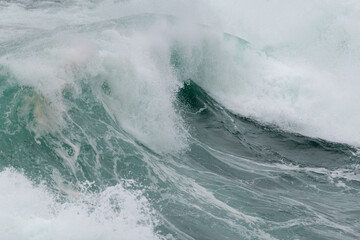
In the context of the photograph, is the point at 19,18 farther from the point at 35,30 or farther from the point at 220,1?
the point at 220,1

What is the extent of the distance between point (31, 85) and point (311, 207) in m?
6.24

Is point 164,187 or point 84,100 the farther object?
point 84,100

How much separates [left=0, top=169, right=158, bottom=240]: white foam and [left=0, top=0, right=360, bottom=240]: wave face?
0.07 feet

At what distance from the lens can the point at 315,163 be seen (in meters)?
11.4

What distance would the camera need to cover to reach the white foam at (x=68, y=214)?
6930 millimetres

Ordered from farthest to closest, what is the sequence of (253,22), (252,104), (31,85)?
(253,22) → (252,104) → (31,85)

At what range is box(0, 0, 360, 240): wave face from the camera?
793cm

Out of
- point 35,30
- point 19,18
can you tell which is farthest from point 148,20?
point 19,18

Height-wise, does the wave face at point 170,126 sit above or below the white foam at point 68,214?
above

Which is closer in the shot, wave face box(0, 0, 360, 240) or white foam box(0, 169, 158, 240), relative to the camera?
white foam box(0, 169, 158, 240)

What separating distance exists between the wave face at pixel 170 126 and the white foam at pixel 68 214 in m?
0.02

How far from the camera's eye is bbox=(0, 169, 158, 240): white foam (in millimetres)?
6930

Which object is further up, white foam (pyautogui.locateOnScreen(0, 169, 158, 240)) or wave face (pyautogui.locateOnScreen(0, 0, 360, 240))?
wave face (pyautogui.locateOnScreen(0, 0, 360, 240))

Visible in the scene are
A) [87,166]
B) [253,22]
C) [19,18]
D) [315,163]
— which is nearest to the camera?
[87,166]
